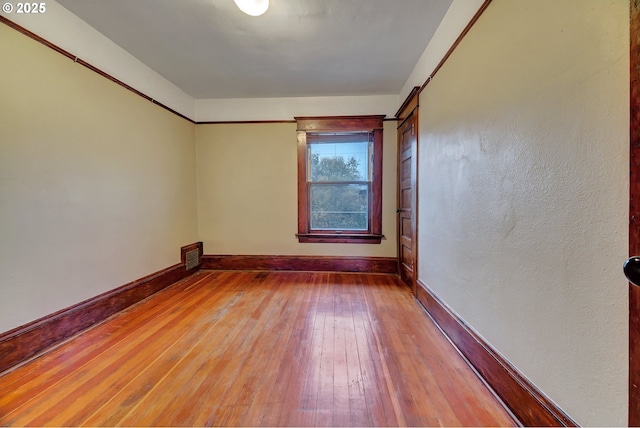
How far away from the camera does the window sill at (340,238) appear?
138 inches

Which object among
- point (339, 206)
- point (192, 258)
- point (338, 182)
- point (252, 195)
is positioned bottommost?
point (192, 258)

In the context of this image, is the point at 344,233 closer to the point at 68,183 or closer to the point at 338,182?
the point at 338,182

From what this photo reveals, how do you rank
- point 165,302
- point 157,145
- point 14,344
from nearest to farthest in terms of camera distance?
point 14,344 < point 165,302 < point 157,145

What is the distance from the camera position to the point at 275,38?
2186 mm

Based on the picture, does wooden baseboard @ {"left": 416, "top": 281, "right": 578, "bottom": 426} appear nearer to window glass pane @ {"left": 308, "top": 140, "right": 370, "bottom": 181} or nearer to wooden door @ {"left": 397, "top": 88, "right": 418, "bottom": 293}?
wooden door @ {"left": 397, "top": 88, "right": 418, "bottom": 293}

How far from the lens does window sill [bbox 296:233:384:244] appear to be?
349 cm

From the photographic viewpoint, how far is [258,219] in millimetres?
3639

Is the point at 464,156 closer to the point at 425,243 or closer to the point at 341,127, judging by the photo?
the point at 425,243

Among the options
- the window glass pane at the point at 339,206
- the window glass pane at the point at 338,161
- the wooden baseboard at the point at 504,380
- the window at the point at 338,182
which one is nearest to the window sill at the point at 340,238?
the window at the point at 338,182

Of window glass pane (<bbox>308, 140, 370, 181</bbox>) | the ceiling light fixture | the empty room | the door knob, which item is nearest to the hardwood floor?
the empty room

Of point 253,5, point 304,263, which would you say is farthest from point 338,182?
point 253,5

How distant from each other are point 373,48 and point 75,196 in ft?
9.56

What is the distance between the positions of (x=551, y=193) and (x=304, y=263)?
9.77 feet

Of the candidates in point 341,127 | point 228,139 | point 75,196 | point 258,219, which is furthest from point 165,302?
point 341,127
